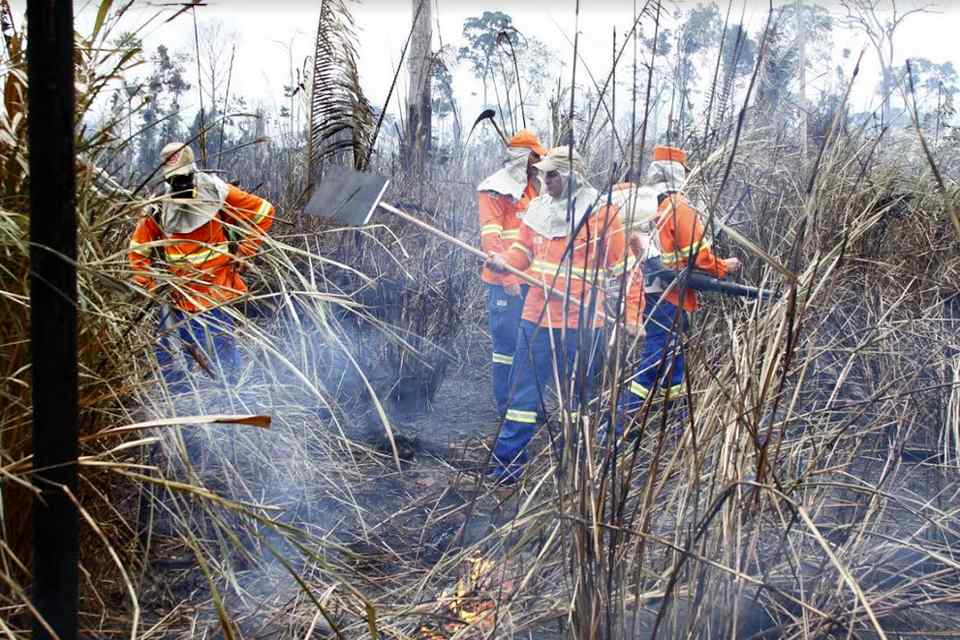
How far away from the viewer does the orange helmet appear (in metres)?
5.57

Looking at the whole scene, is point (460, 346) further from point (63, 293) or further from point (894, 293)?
point (63, 293)

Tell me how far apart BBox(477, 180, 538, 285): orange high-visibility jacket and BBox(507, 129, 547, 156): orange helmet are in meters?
0.21

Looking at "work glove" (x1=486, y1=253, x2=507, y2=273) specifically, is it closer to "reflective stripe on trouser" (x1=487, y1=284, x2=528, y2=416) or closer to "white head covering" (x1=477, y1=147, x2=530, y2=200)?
"reflective stripe on trouser" (x1=487, y1=284, x2=528, y2=416)

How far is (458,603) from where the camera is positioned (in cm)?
208

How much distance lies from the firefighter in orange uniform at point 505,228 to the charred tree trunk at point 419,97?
1195 millimetres

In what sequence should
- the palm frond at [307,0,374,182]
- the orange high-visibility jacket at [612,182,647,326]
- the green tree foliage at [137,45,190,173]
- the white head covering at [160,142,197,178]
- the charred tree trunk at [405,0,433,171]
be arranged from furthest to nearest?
the charred tree trunk at [405,0,433,171] < the palm frond at [307,0,374,182] < the green tree foliage at [137,45,190,173] < the white head covering at [160,142,197,178] < the orange high-visibility jacket at [612,182,647,326]

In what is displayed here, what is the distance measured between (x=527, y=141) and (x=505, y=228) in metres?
0.59

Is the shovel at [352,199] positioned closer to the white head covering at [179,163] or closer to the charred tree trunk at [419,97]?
the white head covering at [179,163]

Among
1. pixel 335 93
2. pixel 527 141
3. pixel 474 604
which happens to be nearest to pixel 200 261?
pixel 474 604

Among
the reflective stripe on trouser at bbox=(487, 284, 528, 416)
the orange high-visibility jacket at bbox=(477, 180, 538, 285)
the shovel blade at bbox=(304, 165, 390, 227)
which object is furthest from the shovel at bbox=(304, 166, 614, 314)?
the reflective stripe on trouser at bbox=(487, 284, 528, 416)

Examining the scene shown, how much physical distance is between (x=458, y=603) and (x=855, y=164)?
4050 millimetres

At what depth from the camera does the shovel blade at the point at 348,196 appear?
444 centimetres

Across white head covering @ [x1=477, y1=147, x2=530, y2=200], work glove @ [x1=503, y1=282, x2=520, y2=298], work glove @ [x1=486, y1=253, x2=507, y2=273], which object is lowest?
work glove @ [x1=503, y1=282, x2=520, y2=298]

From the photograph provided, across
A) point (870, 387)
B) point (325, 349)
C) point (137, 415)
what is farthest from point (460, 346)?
point (137, 415)
